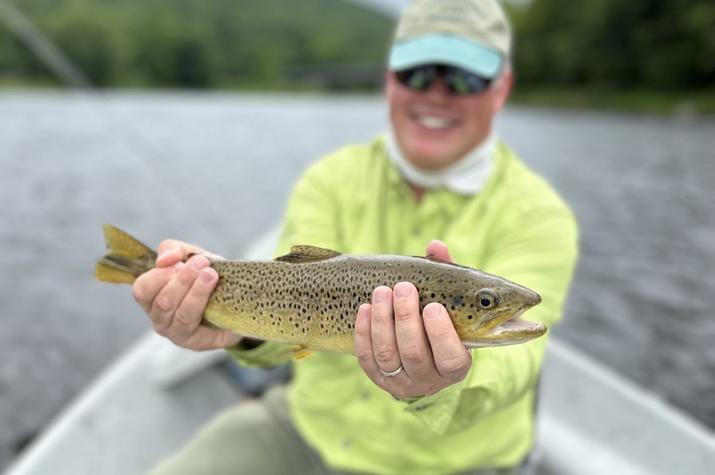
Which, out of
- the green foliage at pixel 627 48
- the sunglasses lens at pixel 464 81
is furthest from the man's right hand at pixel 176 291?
the green foliage at pixel 627 48

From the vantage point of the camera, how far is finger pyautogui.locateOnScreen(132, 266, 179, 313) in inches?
91.4

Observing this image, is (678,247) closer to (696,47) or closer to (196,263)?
(196,263)

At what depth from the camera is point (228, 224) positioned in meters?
16.2

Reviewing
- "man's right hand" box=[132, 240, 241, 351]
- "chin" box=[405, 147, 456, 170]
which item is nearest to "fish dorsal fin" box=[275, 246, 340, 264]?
"man's right hand" box=[132, 240, 241, 351]

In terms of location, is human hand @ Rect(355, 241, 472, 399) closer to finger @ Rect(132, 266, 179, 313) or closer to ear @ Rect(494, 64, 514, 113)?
finger @ Rect(132, 266, 179, 313)

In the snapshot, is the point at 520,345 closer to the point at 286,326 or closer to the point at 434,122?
the point at 286,326

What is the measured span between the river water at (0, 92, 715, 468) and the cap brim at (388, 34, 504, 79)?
5138mm

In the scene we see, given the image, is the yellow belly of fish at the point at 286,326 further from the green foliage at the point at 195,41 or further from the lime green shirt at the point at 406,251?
the green foliage at the point at 195,41

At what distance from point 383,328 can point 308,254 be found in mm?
607

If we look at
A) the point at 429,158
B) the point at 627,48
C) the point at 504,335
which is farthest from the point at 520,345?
the point at 627,48

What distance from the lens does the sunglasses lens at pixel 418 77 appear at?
118 inches

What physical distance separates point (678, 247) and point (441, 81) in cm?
1302

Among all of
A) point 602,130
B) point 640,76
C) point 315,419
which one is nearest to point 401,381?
point 315,419

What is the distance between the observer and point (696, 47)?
5581cm
